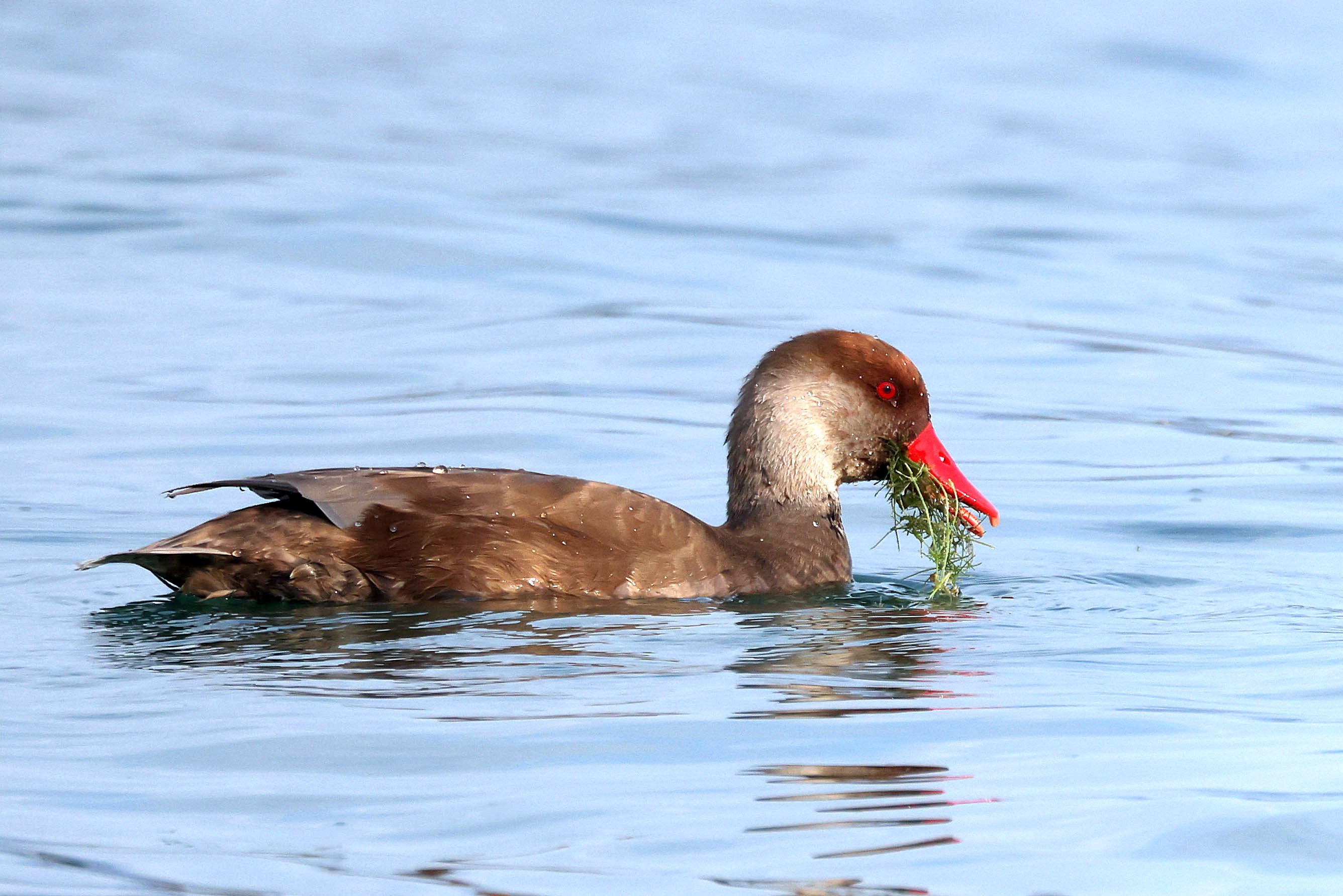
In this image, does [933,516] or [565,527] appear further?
[933,516]

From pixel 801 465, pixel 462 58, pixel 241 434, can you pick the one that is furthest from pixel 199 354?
pixel 462 58

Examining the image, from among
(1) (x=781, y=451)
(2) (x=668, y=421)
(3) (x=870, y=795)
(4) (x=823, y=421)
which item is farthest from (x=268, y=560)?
(2) (x=668, y=421)

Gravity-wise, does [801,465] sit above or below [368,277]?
below

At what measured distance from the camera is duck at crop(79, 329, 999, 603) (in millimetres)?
8023

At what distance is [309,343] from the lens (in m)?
15.6

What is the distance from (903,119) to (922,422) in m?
18.7

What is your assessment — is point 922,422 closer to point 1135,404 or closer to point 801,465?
point 801,465

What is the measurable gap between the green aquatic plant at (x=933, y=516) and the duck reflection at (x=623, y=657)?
0.40 meters

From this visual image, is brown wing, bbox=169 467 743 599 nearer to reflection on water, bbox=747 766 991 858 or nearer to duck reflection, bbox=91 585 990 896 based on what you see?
duck reflection, bbox=91 585 990 896

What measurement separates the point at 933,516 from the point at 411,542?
253 centimetres

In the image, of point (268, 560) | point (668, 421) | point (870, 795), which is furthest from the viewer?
point (668, 421)

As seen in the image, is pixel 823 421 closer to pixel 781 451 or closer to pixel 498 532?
pixel 781 451

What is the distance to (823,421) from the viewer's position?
30.5ft

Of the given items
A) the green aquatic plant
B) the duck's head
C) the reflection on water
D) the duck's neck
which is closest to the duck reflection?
the reflection on water
